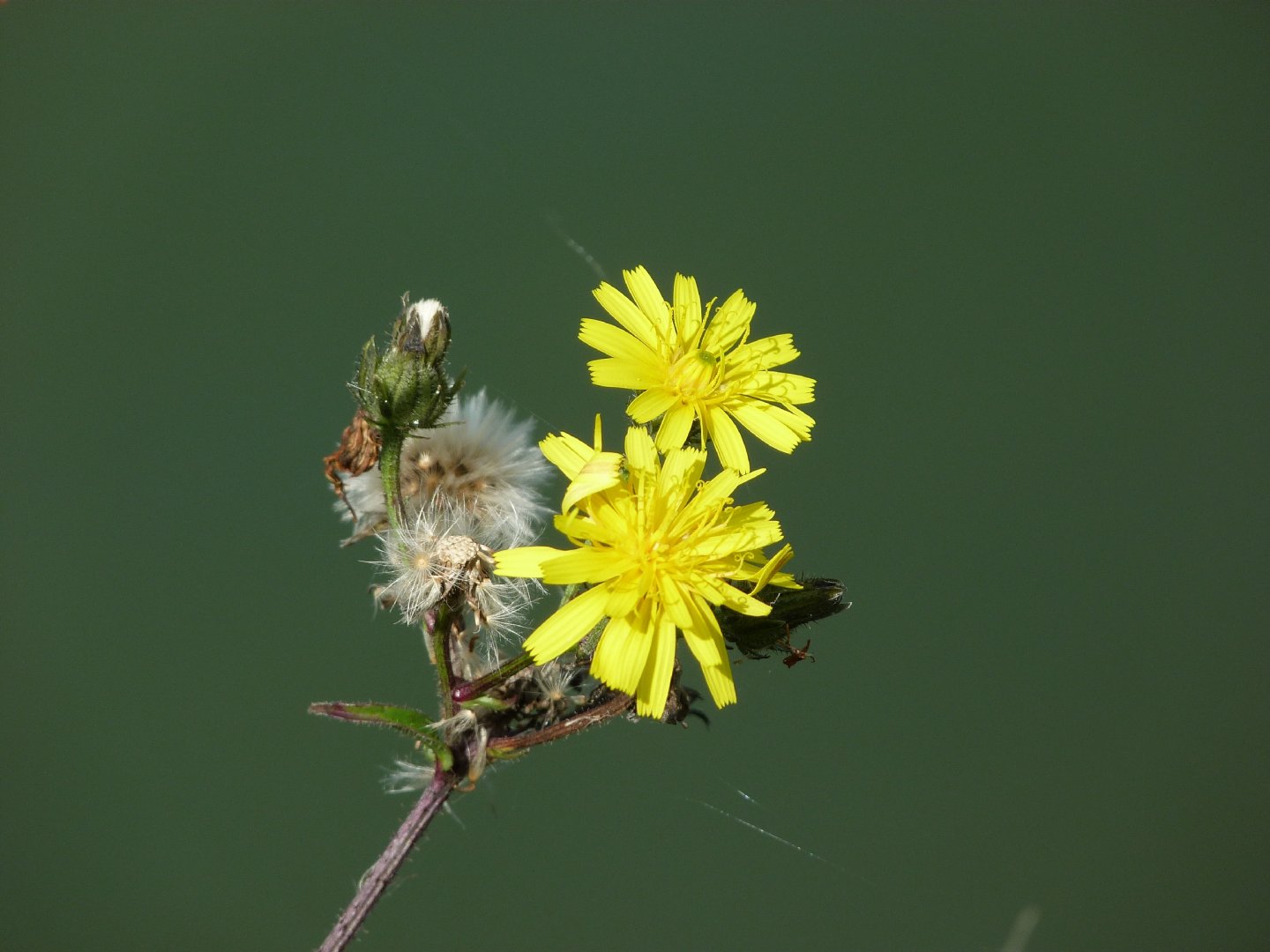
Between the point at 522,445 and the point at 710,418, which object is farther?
the point at 522,445

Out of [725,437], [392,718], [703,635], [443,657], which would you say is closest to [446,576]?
[443,657]

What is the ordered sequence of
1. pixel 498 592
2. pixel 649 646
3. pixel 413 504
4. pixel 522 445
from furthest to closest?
pixel 522 445, pixel 413 504, pixel 498 592, pixel 649 646

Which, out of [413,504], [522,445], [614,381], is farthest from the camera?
[522,445]

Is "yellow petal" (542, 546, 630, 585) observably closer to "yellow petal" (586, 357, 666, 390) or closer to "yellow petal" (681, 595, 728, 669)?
"yellow petal" (681, 595, 728, 669)

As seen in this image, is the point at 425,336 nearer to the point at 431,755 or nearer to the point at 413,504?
the point at 413,504

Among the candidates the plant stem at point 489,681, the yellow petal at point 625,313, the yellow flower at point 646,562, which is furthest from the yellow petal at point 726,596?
the yellow petal at point 625,313

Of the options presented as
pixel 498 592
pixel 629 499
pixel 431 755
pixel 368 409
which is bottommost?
pixel 431 755

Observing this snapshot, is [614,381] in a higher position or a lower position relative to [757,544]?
higher

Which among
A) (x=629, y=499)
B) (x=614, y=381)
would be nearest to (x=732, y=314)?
(x=614, y=381)
